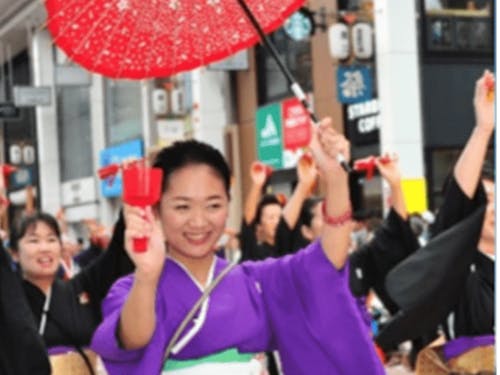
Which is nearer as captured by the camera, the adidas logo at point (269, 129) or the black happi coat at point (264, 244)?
the black happi coat at point (264, 244)

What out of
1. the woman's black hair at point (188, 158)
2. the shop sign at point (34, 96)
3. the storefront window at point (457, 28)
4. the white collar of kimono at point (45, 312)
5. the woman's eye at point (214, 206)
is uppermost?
the storefront window at point (457, 28)

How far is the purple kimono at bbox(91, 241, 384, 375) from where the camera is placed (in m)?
2.51

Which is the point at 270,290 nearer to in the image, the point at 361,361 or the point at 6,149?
the point at 361,361

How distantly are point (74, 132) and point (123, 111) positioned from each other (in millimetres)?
3335

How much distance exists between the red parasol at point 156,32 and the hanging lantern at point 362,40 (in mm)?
9742

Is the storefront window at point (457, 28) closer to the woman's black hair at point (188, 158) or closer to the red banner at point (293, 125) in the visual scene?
the red banner at point (293, 125)

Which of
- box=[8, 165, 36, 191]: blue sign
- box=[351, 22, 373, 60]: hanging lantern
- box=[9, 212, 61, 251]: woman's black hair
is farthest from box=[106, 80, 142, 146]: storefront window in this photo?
box=[9, 212, 61, 251]: woman's black hair

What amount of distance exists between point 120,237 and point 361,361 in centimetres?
182

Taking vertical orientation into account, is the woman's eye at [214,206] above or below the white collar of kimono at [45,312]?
above

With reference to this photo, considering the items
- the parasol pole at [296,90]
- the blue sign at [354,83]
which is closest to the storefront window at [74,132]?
the blue sign at [354,83]

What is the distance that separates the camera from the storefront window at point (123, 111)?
20.9 meters

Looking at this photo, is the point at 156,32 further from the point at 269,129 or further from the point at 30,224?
the point at 269,129

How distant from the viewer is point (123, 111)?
21.8m

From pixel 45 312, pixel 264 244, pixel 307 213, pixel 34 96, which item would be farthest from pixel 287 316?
pixel 34 96
